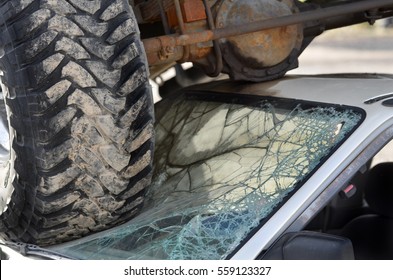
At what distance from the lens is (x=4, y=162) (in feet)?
12.0

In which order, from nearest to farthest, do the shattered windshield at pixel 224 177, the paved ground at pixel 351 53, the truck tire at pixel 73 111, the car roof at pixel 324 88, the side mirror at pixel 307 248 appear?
the side mirror at pixel 307 248
the shattered windshield at pixel 224 177
the truck tire at pixel 73 111
the car roof at pixel 324 88
the paved ground at pixel 351 53

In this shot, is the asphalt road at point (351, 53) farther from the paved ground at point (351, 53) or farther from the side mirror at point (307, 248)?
the side mirror at point (307, 248)

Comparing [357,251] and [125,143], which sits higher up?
[125,143]

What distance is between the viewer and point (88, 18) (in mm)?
3217

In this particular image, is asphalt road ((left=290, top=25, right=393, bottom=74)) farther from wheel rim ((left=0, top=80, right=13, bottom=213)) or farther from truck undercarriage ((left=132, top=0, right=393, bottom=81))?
wheel rim ((left=0, top=80, right=13, bottom=213))

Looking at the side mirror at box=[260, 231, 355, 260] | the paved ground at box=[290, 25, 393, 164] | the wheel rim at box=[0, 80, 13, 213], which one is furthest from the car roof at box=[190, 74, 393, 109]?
the paved ground at box=[290, 25, 393, 164]

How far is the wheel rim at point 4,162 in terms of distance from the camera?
3.41 metres

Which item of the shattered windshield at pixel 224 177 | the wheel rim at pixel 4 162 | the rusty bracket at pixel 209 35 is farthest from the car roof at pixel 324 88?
the wheel rim at pixel 4 162

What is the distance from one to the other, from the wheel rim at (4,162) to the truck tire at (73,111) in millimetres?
46

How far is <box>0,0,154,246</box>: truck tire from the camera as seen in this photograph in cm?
313

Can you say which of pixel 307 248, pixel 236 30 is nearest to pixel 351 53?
pixel 236 30
